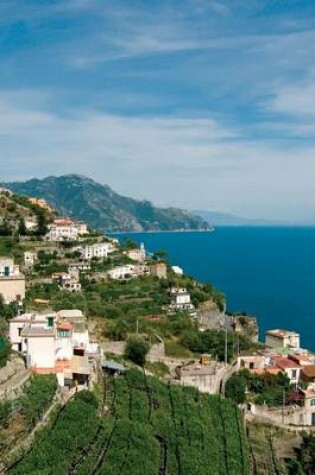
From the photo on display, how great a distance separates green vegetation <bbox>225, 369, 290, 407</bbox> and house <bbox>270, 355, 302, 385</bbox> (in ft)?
2.84

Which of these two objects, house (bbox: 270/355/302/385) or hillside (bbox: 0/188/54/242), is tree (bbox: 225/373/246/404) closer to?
house (bbox: 270/355/302/385)

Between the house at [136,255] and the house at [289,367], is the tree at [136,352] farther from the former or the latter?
the house at [136,255]

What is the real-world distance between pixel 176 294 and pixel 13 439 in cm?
2490

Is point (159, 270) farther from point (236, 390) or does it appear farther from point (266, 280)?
point (266, 280)

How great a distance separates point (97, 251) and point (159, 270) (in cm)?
450

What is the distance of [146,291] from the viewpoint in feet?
136

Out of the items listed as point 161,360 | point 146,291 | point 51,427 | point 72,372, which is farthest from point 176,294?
point 51,427

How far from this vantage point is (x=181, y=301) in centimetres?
4012

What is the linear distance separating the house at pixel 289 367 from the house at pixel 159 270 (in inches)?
617

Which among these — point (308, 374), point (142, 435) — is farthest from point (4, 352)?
point (308, 374)

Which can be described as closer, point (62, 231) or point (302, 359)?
point (302, 359)

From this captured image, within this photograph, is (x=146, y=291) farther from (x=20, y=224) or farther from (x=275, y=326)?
(x=275, y=326)

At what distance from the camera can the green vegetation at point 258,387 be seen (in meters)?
26.7

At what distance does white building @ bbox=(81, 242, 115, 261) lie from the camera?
4478cm
